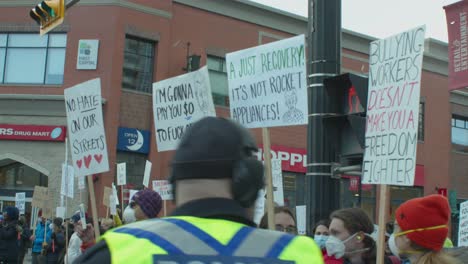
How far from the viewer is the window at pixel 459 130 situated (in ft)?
118

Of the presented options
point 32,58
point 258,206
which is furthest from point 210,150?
point 32,58

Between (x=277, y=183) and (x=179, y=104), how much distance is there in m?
2.84

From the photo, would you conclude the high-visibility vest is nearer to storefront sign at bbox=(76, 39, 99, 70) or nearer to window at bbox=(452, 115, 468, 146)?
storefront sign at bbox=(76, 39, 99, 70)

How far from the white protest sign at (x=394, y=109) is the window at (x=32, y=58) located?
69.1ft

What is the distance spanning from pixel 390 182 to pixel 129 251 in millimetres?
3371

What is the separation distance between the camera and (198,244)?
→ 172 cm

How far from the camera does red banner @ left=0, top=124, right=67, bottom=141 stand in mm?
24250

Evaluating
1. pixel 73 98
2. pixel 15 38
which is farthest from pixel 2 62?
pixel 73 98

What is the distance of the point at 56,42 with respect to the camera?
992 inches

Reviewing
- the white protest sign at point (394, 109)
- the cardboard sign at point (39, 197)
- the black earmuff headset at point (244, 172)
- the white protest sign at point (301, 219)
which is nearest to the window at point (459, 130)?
the cardboard sign at point (39, 197)

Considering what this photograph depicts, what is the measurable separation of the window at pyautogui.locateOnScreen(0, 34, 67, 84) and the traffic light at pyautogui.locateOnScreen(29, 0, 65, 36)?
40.1ft

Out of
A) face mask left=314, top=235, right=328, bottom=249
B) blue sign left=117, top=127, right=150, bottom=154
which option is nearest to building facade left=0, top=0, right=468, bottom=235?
blue sign left=117, top=127, right=150, bottom=154

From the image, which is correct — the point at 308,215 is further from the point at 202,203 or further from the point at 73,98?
the point at 202,203

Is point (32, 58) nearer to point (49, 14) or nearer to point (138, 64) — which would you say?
point (138, 64)
